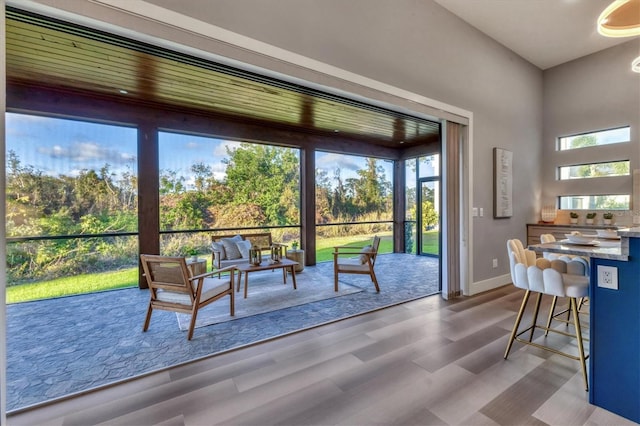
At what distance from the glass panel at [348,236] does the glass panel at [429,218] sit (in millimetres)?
890

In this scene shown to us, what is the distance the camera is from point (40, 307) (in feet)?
11.7

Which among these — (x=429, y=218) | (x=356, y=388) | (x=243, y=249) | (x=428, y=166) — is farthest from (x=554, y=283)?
(x=428, y=166)

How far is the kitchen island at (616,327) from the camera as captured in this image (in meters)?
1.58

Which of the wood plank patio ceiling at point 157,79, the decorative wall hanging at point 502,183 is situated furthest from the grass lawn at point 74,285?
the decorative wall hanging at point 502,183

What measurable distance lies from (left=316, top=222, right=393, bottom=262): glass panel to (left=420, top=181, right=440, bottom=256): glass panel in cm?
89

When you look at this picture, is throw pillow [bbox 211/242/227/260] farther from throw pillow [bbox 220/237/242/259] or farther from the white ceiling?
the white ceiling

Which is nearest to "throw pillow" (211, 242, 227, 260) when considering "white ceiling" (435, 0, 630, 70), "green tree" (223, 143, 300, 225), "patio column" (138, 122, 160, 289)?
"patio column" (138, 122, 160, 289)

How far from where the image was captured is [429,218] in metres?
7.20

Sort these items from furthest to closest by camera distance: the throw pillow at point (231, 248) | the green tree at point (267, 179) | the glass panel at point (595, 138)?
the green tree at point (267, 179) → the throw pillow at point (231, 248) → the glass panel at point (595, 138)

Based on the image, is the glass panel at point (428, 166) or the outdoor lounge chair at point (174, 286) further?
the glass panel at point (428, 166)

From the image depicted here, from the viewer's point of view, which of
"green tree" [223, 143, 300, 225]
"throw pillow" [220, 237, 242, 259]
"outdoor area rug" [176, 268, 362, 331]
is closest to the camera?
"outdoor area rug" [176, 268, 362, 331]

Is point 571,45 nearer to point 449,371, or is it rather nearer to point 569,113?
point 569,113

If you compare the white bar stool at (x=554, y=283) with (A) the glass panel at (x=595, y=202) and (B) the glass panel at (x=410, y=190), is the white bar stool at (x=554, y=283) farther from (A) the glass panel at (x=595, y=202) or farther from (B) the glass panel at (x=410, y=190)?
(B) the glass panel at (x=410, y=190)

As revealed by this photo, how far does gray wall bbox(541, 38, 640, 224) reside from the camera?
4305mm
